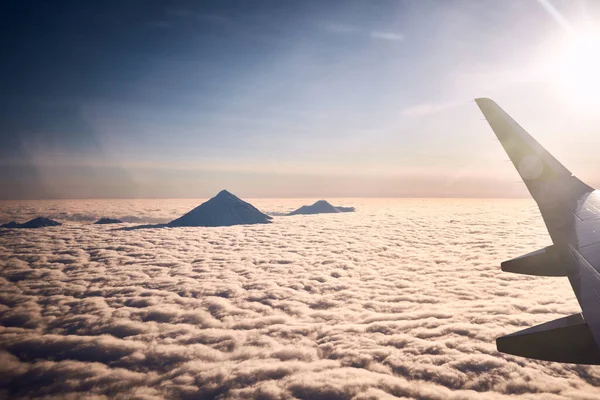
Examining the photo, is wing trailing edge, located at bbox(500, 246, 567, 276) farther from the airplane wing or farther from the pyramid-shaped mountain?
the pyramid-shaped mountain

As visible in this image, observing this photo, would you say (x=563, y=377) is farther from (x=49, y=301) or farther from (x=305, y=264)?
(x=49, y=301)

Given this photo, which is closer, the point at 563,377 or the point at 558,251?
the point at 558,251

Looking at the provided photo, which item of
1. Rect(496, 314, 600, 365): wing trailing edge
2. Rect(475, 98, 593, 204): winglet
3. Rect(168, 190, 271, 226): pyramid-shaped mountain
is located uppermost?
Rect(475, 98, 593, 204): winglet

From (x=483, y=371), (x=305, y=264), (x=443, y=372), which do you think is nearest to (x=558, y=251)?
(x=443, y=372)

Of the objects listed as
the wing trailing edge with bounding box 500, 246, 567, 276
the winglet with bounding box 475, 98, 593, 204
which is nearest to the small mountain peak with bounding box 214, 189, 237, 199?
the winglet with bounding box 475, 98, 593, 204

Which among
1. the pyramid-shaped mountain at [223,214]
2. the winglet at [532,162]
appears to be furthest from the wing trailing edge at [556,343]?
the pyramid-shaped mountain at [223,214]

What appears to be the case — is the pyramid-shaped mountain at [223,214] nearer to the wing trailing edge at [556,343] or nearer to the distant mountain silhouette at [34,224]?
the distant mountain silhouette at [34,224]

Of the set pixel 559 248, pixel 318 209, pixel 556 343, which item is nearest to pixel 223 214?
pixel 318 209
